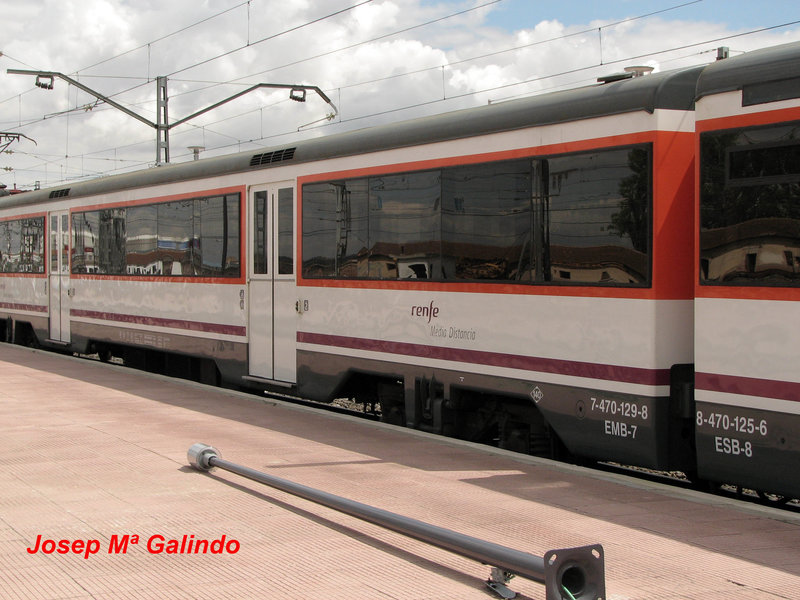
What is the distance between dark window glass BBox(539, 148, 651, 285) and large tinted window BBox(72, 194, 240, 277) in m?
5.88

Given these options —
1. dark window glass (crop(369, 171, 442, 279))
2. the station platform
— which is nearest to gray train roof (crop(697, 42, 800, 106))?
the station platform

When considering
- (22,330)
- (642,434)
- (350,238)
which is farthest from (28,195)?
(642,434)

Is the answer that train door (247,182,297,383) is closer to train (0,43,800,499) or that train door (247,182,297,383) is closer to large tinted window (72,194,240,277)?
train (0,43,800,499)

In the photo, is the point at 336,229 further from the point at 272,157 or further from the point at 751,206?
the point at 751,206

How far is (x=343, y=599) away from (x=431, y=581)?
515 millimetres

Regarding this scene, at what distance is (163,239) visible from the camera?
15.0 metres

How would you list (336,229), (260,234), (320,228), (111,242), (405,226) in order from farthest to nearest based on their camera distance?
1. (111,242)
2. (260,234)
3. (320,228)
4. (336,229)
5. (405,226)

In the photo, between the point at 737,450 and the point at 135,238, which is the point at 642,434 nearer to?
the point at 737,450

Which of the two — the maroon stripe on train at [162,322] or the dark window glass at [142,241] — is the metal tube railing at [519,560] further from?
the dark window glass at [142,241]

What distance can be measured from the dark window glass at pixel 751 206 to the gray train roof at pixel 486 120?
2.16ft

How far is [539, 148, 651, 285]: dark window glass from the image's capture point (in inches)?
291

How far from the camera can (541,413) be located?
850cm

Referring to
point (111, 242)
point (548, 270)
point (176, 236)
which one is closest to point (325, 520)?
point (548, 270)

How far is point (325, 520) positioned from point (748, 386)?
3.00 metres
